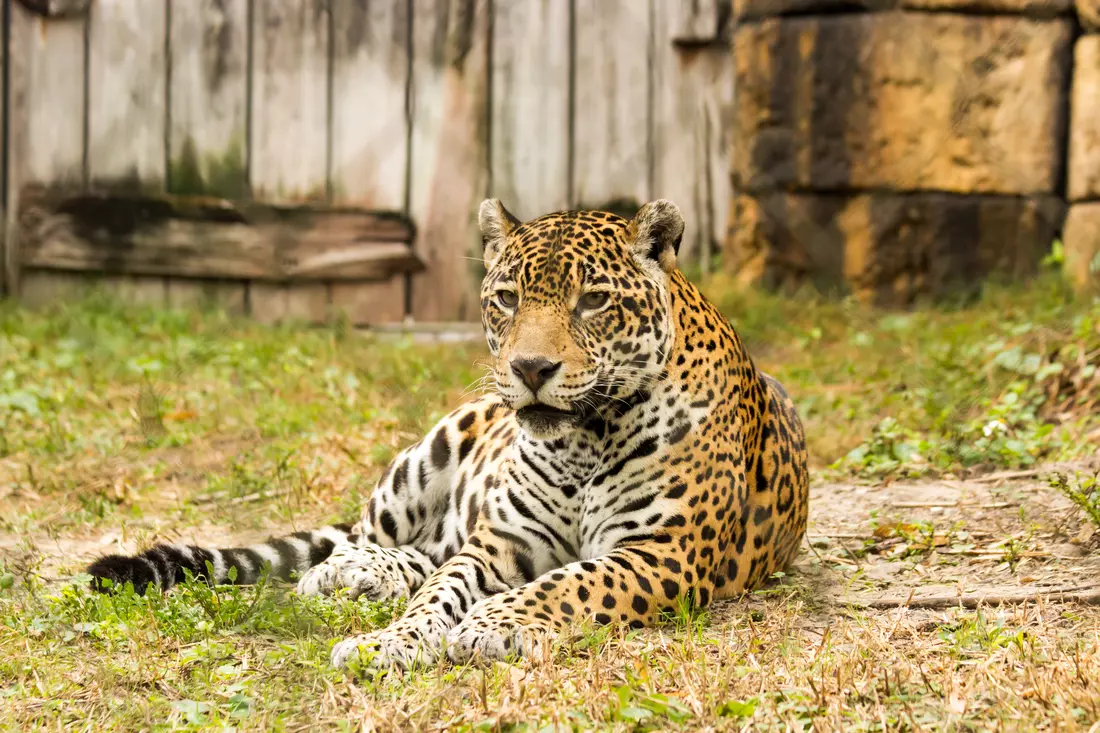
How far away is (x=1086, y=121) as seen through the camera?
8.50 meters

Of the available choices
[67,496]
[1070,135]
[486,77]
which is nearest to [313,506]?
[67,496]

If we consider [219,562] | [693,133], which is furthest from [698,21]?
[219,562]

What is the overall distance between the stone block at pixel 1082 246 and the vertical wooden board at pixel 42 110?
267 inches

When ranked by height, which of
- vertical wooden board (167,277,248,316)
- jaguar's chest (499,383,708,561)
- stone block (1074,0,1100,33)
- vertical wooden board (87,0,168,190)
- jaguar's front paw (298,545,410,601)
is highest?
stone block (1074,0,1100,33)

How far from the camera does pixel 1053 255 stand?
8711 millimetres

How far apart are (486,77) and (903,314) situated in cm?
336

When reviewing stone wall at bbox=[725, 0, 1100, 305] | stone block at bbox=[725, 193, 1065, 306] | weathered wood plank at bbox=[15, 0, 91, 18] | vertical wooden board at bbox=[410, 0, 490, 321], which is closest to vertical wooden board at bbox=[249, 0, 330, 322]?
vertical wooden board at bbox=[410, 0, 490, 321]

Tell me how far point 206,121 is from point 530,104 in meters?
2.31

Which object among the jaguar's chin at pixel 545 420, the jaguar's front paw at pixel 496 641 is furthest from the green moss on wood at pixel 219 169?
the jaguar's front paw at pixel 496 641

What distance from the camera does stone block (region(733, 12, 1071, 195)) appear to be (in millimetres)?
8609

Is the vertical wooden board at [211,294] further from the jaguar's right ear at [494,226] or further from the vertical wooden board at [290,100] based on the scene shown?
the jaguar's right ear at [494,226]

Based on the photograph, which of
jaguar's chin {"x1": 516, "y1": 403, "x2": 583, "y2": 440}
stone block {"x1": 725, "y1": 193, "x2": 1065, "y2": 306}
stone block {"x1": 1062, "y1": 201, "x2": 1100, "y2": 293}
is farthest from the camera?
stone block {"x1": 725, "y1": 193, "x2": 1065, "y2": 306}

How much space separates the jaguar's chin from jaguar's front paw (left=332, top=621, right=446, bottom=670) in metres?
0.72

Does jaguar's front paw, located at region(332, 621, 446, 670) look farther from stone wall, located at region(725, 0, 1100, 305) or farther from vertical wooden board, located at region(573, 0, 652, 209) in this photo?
vertical wooden board, located at region(573, 0, 652, 209)
